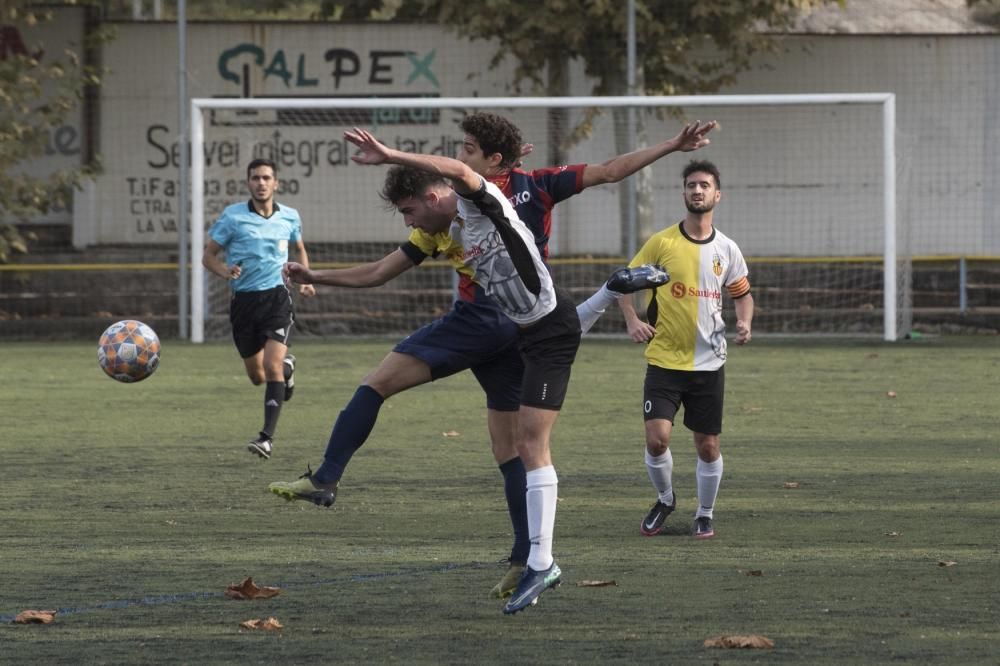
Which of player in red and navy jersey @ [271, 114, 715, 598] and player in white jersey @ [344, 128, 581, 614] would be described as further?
player in red and navy jersey @ [271, 114, 715, 598]

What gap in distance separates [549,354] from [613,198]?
18.0 metres

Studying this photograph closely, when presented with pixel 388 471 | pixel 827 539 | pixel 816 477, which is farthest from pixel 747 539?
pixel 388 471

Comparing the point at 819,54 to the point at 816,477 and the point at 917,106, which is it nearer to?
the point at 917,106

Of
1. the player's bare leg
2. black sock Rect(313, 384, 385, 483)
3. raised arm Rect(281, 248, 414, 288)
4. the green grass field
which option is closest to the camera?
the green grass field

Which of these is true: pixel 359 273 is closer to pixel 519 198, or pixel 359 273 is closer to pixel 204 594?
pixel 519 198

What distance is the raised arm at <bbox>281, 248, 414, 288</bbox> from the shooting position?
734 centimetres

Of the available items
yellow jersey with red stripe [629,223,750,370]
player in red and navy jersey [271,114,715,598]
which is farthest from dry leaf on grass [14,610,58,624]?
yellow jersey with red stripe [629,223,750,370]

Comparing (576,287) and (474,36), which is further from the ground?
(474,36)

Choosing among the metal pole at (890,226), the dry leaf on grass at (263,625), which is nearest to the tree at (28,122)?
the metal pole at (890,226)

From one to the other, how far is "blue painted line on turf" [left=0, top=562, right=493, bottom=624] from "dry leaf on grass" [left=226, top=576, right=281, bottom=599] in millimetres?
56

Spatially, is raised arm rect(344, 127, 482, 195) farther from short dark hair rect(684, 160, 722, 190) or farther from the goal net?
the goal net

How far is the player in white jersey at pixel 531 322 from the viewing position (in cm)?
647

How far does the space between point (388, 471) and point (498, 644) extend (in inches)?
197

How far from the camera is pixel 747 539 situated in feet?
26.4
